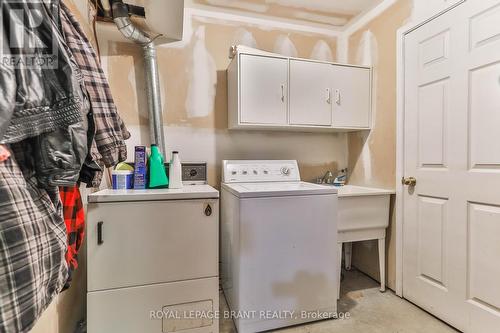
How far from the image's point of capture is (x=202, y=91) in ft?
7.20

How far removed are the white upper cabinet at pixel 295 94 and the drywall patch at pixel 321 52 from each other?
0.40 meters

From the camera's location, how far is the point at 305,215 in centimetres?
160

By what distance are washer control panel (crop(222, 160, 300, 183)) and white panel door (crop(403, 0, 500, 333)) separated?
0.90 metres

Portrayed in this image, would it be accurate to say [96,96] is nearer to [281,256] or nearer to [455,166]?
[281,256]

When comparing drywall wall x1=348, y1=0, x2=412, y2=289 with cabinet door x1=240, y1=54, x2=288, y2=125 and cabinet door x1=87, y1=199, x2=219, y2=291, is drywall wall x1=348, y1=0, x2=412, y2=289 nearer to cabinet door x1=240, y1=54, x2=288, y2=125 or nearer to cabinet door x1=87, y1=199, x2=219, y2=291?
cabinet door x1=240, y1=54, x2=288, y2=125

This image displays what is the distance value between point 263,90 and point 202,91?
57 centimetres

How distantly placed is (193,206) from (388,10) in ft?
7.15

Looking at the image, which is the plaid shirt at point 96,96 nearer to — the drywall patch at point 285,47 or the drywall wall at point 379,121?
the drywall patch at point 285,47

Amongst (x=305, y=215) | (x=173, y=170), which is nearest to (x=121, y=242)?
(x=173, y=170)

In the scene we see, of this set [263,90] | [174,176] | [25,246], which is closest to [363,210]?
[263,90]

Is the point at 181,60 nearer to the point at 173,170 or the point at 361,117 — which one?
the point at 173,170

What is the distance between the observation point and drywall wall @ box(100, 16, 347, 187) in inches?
80.0


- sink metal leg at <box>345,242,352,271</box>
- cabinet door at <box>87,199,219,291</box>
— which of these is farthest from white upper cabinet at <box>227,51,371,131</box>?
sink metal leg at <box>345,242,352,271</box>

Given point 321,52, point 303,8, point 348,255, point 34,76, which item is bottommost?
point 348,255
